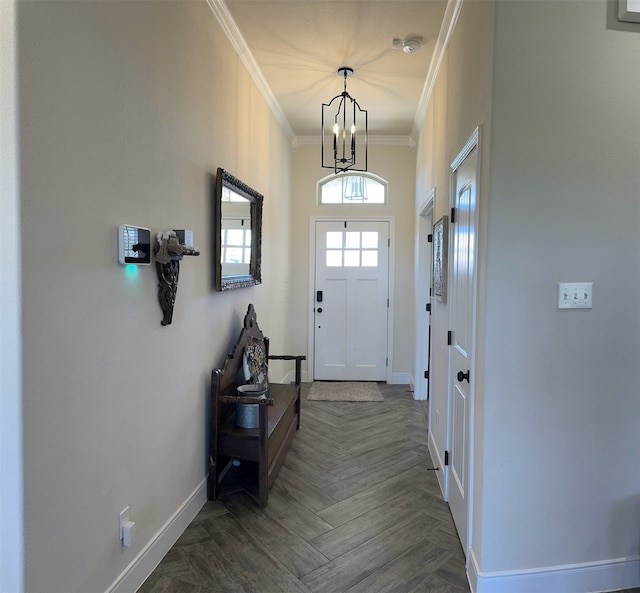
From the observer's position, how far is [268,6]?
2553 millimetres

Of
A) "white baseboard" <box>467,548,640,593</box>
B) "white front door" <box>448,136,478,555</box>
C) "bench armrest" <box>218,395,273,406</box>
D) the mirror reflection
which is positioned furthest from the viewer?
the mirror reflection

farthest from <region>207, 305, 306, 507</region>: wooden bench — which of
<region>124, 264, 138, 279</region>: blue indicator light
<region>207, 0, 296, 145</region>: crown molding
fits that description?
<region>207, 0, 296, 145</region>: crown molding

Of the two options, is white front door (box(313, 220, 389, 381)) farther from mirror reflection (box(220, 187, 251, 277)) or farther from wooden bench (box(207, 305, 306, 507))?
wooden bench (box(207, 305, 306, 507))

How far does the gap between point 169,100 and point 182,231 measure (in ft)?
2.07

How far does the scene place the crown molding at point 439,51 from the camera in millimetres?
2484

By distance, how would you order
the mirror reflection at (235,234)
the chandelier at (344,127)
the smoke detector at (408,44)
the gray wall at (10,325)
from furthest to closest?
the chandelier at (344,127), the smoke detector at (408,44), the mirror reflection at (235,234), the gray wall at (10,325)

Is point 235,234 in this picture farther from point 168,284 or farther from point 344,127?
point 344,127

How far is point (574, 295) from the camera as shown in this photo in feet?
A: 5.72

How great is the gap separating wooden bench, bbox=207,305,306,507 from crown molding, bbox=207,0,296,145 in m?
1.89

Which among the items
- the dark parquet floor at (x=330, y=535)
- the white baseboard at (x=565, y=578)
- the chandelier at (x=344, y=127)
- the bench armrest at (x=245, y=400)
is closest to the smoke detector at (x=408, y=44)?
the chandelier at (x=344, y=127)

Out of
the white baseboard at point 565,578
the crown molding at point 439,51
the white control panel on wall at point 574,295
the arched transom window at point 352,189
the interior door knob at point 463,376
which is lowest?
the white baseboard at point 565,578

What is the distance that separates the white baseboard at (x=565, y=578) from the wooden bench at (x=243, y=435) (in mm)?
1192

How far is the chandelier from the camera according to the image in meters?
3.42

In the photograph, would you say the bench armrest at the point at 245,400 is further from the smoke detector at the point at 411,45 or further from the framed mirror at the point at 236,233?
the smoke detector at the point at 411,45
